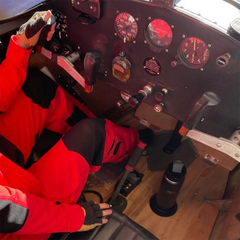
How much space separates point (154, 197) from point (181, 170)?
303mm

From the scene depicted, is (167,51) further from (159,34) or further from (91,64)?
(91,64)

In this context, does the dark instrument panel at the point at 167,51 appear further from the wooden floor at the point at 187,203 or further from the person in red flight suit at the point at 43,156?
the wooden floor at the point at 187,203

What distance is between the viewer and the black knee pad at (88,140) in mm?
1118

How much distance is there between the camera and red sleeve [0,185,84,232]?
0.81 m

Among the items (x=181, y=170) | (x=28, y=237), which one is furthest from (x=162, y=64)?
(x=28, y=237)

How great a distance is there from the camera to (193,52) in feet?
2.86

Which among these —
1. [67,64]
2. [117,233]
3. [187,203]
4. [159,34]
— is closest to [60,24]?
[67,64]

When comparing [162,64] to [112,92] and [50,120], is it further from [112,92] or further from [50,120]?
[112,92]

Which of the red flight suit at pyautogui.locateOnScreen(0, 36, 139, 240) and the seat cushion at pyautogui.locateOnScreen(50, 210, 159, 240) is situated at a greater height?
the red flight suit at pyautogui.locateOnScreen(0, 36, 139, 240)

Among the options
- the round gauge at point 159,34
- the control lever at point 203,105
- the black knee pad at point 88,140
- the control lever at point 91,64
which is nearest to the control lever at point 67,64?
Answer: the control lever at point 91,64

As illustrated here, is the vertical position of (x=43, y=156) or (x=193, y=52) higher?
(x=193, y=52)

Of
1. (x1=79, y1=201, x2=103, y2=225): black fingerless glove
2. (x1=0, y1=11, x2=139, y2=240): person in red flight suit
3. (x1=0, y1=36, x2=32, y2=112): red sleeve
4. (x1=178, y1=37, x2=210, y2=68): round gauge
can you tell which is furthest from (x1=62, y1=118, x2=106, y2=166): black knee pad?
(x1=178, y1=37, x2=210, y2=68): round gauge

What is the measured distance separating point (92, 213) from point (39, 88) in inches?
23.7

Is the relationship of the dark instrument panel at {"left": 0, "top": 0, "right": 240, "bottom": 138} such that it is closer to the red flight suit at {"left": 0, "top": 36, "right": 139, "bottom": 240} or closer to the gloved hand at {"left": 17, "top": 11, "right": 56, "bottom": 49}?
the gloved hand at {"left": 17, "top": 11, "right": 56, "bottom": 49}
